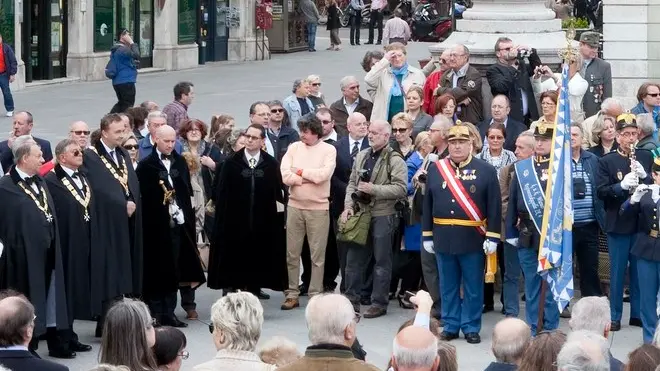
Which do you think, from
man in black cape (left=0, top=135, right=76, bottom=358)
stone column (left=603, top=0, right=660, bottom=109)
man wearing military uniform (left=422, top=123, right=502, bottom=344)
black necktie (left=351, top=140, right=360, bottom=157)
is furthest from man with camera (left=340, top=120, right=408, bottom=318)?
stone column (left=603, top=0, right=660, bottom=109)

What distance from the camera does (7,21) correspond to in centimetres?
2998

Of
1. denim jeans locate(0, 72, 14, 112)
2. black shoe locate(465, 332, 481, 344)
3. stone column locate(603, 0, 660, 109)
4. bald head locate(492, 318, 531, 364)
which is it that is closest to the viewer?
bald head locate(492, 318, 531, 364)

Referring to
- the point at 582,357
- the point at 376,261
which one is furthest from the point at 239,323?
the point at 376,261

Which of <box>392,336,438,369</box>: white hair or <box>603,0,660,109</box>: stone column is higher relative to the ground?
<box>603,0,660,109</box>: stone column

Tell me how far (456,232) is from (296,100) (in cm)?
449

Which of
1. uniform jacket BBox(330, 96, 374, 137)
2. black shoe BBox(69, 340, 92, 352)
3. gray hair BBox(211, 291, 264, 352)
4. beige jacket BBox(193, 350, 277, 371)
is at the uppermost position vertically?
uniform jacket BBox(330, 96, 374, 137)

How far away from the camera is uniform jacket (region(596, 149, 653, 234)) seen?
1252 cm

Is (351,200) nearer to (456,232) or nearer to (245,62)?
(456,232)

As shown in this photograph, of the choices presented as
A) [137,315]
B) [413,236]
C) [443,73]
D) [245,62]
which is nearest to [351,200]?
[413,236]

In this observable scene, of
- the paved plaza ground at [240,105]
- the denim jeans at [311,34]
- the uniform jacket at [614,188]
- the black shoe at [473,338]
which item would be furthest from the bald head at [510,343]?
the denim jeans at [311,34]

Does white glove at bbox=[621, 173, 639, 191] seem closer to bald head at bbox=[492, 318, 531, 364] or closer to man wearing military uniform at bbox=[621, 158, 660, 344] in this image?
man wearing military uniform at bbox=[621, 158, 660, 344]

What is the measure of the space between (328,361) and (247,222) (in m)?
6.46

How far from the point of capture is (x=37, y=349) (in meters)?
11.9

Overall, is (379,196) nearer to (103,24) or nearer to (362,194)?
(362,194)
